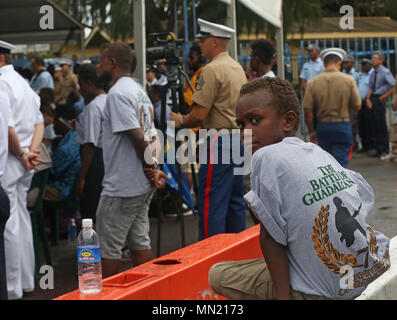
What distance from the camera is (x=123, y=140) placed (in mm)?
5051

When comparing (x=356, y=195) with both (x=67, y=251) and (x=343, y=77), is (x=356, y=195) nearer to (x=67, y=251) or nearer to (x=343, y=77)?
(x=67, y=251)

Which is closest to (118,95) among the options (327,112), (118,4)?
(327,112)

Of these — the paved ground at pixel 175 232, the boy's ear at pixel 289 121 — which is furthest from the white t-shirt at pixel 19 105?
the boy's ear at pixel 289 121

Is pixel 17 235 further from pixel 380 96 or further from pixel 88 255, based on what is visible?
pixel 380 96

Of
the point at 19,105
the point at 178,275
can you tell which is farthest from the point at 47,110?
the point at 178,275

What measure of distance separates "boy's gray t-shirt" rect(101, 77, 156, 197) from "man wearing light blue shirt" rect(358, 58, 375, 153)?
32.8 feet

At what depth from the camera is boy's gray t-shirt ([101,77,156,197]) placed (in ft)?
16.2

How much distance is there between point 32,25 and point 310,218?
10.8m

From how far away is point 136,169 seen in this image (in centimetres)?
505

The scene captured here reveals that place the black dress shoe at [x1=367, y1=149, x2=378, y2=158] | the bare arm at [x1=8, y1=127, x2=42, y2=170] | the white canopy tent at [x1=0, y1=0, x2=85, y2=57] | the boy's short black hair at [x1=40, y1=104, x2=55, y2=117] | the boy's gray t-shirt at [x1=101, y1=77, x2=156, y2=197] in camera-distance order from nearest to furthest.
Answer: the boy's gray t-shirt at [x1=101, y1=77, x2=156, y2=197] < the bare arm at [x1=8, y1=127, x2=42, y2=170] < the boy's short black hair at [x1=40, y1=104, x2=55, y2=117] < the white canopy tent at [x1=0, y1=0, x2=85, y2=57] < the black dress shoe at [x1=367, y1=149, x2=378, y2=158]

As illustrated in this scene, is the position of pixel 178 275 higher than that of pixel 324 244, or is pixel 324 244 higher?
pixel 324 244

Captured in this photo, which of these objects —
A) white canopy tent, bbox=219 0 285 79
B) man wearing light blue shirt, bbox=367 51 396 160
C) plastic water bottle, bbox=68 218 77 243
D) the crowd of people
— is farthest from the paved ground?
man wearing light blue shirt, bbox=367 51 396 160

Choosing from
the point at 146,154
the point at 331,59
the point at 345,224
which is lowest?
the point at 345,224

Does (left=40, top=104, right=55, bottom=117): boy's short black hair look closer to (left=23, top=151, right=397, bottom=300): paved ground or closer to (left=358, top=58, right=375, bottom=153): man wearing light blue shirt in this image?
(left=23, top=151, right=397, bottom=300): paved ground
